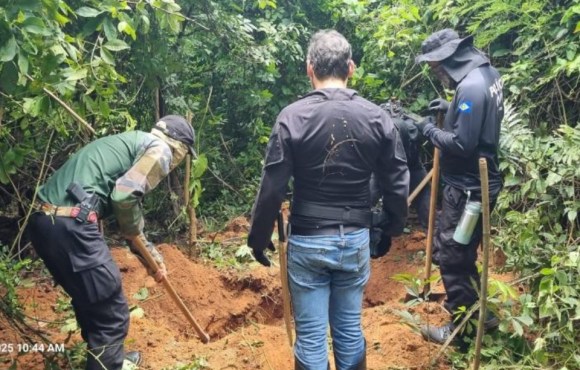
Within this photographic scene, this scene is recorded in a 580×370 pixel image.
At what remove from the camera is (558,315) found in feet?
11.2

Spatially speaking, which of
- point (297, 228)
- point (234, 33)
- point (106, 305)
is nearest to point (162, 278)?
point (106, 305)

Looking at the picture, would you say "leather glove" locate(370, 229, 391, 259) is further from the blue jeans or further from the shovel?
the shovel

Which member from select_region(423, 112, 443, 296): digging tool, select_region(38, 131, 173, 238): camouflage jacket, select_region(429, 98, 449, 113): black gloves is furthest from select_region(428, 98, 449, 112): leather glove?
select_region(38, 131, 173, 238): camouflage jacket

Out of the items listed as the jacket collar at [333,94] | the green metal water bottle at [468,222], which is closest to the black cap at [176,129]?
the jacket collar at [333,94]

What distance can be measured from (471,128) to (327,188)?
3.79 ft

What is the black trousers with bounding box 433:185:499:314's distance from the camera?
3771 mm

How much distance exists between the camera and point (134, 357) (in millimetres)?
3863

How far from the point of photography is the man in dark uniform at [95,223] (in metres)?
3.32

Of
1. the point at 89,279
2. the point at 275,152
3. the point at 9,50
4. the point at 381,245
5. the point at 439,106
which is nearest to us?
the point at 9,50

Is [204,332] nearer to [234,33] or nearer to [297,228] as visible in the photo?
[297,228]

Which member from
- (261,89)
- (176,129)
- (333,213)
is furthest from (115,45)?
(261,89)

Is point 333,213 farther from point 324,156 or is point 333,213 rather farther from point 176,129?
point 176,129

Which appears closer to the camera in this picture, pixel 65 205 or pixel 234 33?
Result: pixel 65 205

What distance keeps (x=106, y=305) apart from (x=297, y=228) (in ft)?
4.18
